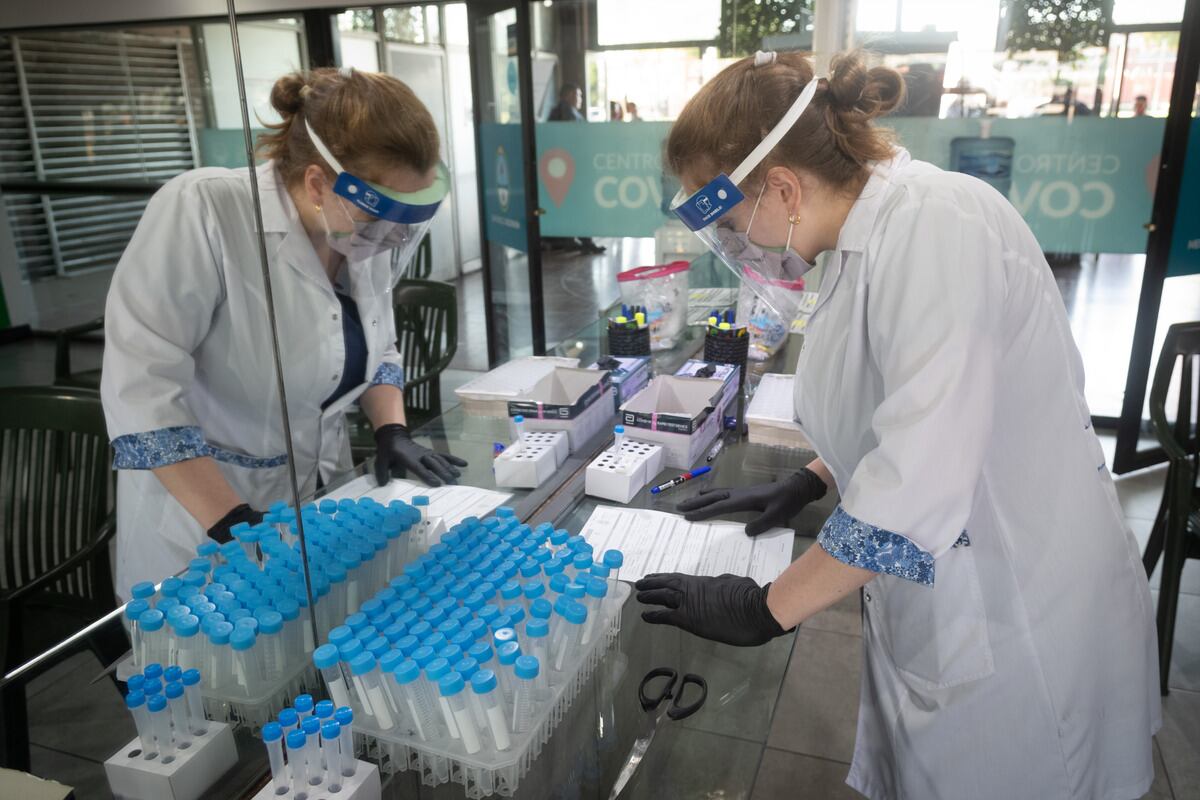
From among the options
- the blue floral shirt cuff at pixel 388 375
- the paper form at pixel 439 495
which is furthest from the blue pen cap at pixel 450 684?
the blue floral shirt cuff at pixel 388 375

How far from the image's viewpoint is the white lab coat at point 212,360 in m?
1.16

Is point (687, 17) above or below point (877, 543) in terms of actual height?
above

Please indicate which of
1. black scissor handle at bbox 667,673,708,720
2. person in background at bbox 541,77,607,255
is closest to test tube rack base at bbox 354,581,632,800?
black scissor handle at bbox 667,673,708,720

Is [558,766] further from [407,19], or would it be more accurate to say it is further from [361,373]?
[407,19]

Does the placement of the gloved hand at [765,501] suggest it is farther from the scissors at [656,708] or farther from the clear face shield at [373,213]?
the clear face shield at [373,213]

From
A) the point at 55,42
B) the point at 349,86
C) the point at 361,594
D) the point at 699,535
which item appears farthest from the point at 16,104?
the point at 699,535

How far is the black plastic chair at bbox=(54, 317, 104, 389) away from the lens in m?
0.81

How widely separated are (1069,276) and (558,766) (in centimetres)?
367

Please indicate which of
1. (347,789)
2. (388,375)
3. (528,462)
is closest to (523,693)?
(347,789)

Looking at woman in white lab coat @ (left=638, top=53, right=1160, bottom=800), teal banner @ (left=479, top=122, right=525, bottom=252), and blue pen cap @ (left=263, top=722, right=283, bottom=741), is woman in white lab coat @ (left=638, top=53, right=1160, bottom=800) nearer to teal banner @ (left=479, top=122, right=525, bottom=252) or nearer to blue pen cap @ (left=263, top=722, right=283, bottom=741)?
blue pen cap @ (left=263, top=722, right=283, bottom=741)

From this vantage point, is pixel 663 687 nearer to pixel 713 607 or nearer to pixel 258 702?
pixel 713 607

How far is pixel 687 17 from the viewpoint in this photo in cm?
397

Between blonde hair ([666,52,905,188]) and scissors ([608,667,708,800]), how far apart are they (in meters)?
0.77

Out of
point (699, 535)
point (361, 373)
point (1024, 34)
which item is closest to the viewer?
point (699, 535)
